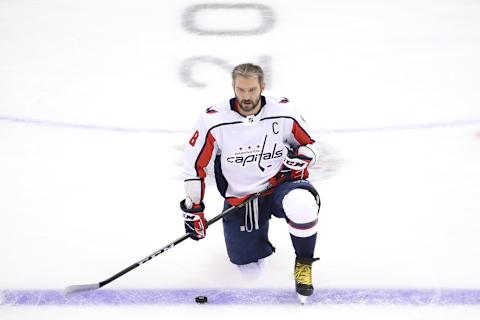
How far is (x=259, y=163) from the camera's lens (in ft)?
9.84

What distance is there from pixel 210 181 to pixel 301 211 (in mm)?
982

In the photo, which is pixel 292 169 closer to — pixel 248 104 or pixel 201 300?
pixel 248 104

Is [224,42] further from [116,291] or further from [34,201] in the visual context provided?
[116,291]

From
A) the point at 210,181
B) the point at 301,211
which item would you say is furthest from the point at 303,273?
the point at 210,181

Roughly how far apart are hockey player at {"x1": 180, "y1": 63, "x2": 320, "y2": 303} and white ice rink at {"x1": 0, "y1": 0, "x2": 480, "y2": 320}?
0.24m

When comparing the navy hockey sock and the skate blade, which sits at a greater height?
the navy hockey sock

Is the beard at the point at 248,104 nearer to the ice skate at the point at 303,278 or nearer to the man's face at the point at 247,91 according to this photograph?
the man's face at the point at 247,91

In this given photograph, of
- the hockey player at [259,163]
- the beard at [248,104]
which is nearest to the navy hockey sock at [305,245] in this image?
the hockey player at [259,163]

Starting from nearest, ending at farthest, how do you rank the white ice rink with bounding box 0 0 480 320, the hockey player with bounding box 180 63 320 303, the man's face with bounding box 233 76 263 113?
the man's face with bounding box 233 76 263 113 → the hockey player with bounding box 180 63 320 303 → the white ice rink with bounding box 0 0 480 320

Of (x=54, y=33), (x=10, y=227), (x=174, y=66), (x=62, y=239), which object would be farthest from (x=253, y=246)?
(x=54, y=33)

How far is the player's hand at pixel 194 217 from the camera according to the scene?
116 inches

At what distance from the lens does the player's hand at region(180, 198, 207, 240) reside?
295cm

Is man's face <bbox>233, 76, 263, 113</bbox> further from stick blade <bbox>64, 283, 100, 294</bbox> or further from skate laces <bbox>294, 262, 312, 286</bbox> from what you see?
stick blade <bbox>64, 283, 100, 294</bbox>

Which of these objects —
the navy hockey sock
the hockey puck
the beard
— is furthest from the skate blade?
the beard
